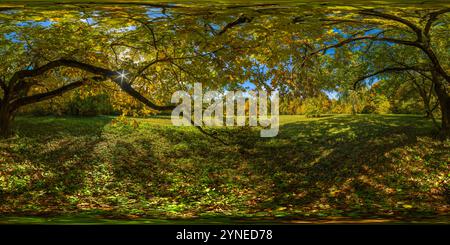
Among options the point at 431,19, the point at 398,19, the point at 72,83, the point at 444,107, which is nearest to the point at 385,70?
the point at 444,107

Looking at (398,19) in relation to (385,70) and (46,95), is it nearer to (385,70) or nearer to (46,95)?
(385,70)

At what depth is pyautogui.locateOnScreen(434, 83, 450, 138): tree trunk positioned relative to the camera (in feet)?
28.8

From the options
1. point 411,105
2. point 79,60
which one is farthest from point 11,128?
point 411,105

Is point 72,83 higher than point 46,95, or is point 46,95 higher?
point 72,83

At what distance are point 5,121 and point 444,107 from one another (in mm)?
9214

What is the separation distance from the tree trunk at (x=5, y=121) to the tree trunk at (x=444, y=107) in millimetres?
8888

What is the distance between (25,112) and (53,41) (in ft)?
6.26

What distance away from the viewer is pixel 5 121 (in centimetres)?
909

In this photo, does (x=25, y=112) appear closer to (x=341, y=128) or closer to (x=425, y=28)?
(x=341, y=128)

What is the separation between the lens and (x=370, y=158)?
29.8 feet

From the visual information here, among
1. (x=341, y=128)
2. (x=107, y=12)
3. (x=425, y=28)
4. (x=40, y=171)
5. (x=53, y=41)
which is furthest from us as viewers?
(x=341, y=128)

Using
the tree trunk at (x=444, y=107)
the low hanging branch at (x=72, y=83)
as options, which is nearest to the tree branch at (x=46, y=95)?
the low hanging branch at (x=72, y=83)

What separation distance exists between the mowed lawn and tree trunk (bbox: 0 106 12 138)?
176mm

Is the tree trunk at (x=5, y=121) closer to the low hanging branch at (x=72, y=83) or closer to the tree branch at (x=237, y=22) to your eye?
the low hanging branch at (x=72, y=83)
